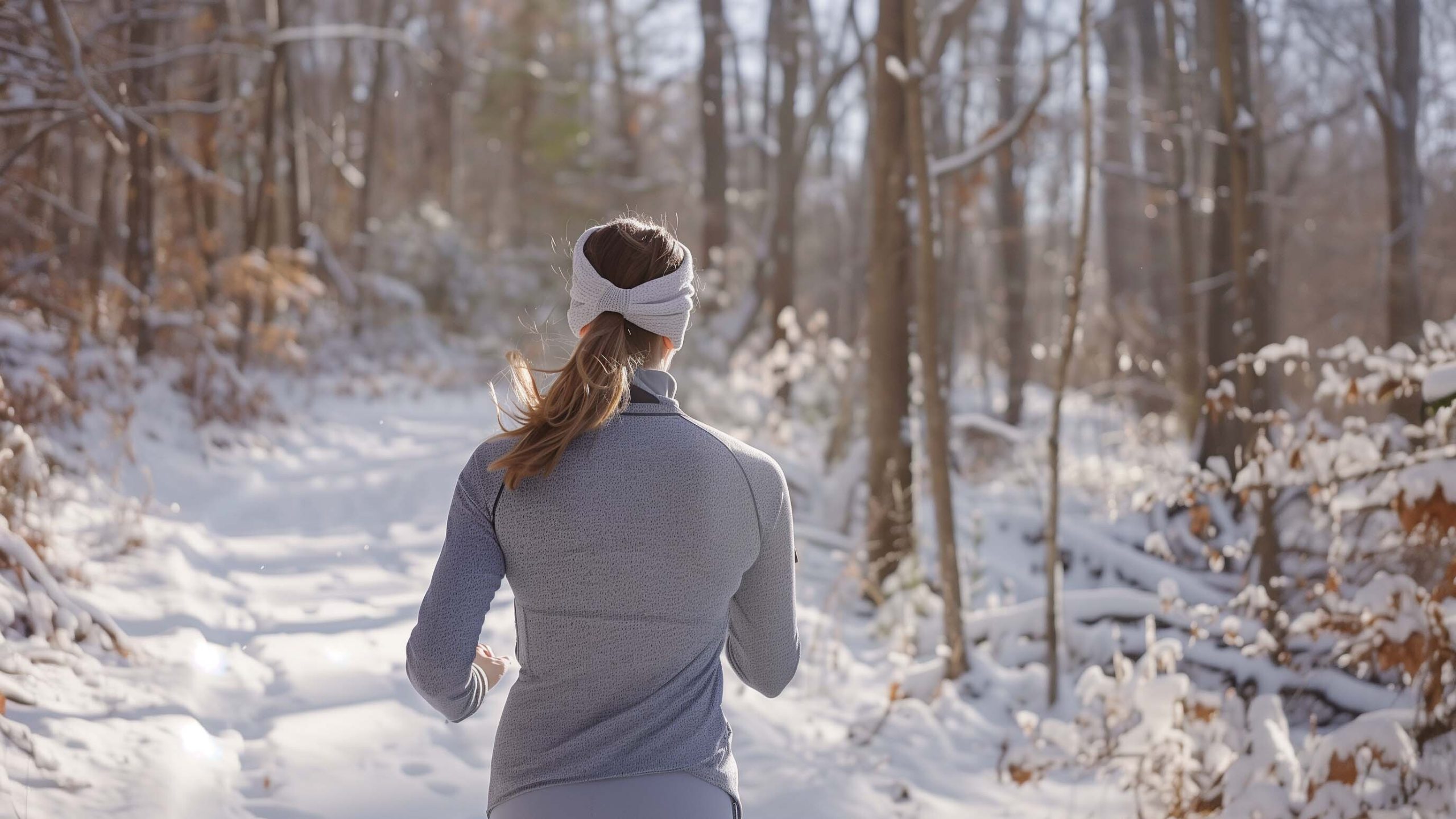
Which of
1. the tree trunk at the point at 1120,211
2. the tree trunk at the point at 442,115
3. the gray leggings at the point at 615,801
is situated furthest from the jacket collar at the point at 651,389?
the tree trunk at the point at 442,115

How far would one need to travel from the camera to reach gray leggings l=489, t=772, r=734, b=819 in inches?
68.6

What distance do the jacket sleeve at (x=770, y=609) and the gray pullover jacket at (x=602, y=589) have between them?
0.15ft

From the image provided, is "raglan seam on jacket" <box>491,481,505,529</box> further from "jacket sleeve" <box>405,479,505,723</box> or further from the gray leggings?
the gray leggings

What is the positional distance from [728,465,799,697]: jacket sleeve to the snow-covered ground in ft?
5.85

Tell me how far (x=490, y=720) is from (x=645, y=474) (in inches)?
121

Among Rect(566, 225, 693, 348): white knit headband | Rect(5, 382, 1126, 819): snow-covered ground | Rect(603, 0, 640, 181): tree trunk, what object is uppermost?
Rect(603, 0, 640, 181): tree trunk

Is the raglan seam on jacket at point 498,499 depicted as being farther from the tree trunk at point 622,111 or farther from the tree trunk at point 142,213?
the tree trunk at point 622,111

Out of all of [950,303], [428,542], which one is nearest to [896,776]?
[428,542]

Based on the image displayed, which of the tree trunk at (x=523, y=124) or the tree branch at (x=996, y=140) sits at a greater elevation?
the tree trunk at (x=523, y=124)

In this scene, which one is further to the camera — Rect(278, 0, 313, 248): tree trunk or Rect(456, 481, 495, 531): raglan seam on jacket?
Rect(278, 0, 313, 248): tree trunk

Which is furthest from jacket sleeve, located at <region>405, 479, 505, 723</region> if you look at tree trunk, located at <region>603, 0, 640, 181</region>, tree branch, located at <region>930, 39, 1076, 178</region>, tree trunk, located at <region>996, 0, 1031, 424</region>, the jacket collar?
tree trunk, located at <region>603, 0, 640, 181</region>

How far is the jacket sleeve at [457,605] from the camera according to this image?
1750 mm

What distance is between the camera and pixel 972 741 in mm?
5289

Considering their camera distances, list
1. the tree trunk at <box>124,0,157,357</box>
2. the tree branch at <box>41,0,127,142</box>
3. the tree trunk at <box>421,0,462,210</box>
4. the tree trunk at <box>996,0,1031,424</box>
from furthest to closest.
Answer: the tree trunk at <box>421,0,462,210</box> → the tree trunk at <box>996,0,1031,424</box> → the tree trunk at <box>124,0,157,357</box> → the tree branch at <box>41,0,127,142</box>
